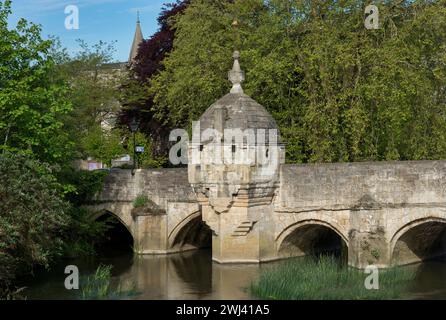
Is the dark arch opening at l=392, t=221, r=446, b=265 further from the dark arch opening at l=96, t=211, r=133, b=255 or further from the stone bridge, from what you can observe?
the dark arch opening at l=96, t=211, r=133, b=255

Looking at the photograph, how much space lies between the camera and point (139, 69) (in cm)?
3650

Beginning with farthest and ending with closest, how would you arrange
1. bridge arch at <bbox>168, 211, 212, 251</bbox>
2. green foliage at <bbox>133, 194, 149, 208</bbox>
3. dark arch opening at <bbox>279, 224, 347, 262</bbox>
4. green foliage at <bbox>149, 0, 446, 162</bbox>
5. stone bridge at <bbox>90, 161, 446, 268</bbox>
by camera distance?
green foliage at <bbox>133, 194, 149, 208</bbox> → bridge arch at <bbox>168, 211, 212, 251</bbox> → green foliage at <bbox>149, 0, 446, 162</bbox> → dark arch opening at <bbox>279, 224, 347, 262</bbox> → stone bridge at <bbox>90, 161, 446, 268</bbox>

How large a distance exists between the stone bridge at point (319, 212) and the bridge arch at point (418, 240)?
0.10ft

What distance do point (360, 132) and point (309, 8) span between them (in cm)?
533

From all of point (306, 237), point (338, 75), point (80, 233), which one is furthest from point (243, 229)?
point (338, 75)

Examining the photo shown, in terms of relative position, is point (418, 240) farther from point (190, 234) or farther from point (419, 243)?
point (190, 234)

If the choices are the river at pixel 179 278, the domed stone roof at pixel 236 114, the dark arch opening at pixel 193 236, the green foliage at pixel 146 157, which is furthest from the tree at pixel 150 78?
the domed stone roof at pixel 236 114

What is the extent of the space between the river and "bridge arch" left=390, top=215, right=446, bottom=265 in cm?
44

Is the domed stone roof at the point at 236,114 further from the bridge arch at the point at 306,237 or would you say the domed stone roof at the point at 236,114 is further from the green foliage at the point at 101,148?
the green foliage at the point at 101,148

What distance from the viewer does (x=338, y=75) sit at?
2697 centimetres

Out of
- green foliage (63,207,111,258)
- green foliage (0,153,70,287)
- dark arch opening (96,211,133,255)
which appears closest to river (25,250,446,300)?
green foliage (63,207,111,258)

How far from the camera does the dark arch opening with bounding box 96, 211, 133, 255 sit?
93.6ft
